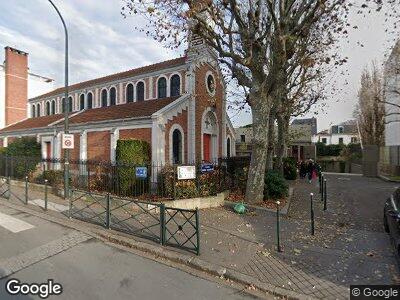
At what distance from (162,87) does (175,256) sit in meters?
15.4

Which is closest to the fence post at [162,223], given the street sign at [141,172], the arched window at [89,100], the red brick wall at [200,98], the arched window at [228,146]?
the street sign at [141,172]

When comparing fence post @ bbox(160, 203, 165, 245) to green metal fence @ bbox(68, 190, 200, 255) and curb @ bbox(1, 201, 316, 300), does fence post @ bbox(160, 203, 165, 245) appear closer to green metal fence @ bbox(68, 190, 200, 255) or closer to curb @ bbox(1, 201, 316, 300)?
green metal fence @ bbox(68, 190, 200, 255)

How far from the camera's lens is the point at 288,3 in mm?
10781

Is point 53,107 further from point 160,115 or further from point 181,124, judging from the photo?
point 160,115

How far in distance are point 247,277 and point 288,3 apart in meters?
9.64

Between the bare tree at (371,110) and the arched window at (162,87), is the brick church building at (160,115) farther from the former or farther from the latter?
Result: the bare tree at (371,110)

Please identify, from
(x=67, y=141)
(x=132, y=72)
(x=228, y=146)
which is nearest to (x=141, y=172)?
(x=67, y=141)

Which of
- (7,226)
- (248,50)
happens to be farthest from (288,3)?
(7,226)

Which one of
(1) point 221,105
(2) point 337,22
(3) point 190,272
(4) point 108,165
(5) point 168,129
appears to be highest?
(2) point 337,22

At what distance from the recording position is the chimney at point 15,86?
1196 inches

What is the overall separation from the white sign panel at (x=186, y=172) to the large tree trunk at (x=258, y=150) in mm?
2572

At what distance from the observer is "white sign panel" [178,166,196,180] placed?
10664 mm

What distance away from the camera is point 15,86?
31.1 meters

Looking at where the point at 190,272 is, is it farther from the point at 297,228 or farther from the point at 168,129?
the point at 168,129
